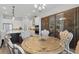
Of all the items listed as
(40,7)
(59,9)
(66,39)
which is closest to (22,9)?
(40,7)

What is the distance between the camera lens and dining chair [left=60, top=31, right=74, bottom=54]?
6.50 ft

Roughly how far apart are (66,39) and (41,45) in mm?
410

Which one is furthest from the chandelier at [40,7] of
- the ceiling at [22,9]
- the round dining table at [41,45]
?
the round dining table at [41,45]

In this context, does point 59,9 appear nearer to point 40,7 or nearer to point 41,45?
point 40,7

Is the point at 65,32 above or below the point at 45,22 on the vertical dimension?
below

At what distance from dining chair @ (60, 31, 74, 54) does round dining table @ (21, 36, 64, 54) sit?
0.19 feet

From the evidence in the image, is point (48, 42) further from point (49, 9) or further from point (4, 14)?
point (4, 14)

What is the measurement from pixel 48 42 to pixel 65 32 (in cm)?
31

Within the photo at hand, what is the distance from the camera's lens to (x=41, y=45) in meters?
1.99

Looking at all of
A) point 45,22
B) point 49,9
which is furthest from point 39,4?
point 45,22

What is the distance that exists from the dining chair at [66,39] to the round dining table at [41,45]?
→ 6cm

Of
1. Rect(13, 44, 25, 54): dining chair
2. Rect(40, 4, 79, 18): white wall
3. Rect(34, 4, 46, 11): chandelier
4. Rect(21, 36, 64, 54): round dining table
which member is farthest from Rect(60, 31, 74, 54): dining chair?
Rect(13, 44, 25, 54): dining chair

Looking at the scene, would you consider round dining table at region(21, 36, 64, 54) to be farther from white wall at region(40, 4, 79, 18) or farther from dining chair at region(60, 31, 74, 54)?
white wall at region(40, 4, 79, 18)
